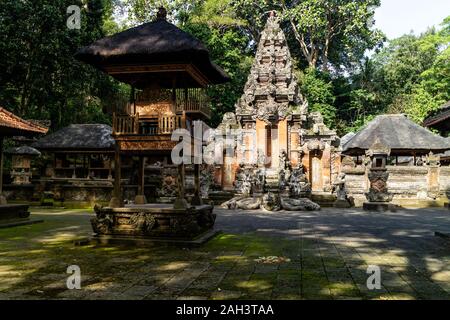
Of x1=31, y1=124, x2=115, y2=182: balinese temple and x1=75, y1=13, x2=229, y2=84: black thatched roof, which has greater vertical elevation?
x1=75, y1=13, x2=229, y2=84: black thatched roof

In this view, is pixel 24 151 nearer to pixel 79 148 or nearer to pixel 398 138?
pixel 79 148

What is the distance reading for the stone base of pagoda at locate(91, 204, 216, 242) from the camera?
898cm

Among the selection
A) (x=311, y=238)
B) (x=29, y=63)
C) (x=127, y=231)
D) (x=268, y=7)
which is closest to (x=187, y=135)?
(x=127, y=231)

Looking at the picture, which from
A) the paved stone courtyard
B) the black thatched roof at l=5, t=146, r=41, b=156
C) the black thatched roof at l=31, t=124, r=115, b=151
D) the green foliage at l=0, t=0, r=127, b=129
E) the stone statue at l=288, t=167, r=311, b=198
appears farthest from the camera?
the green foliage at l=0, t=0, r=127, b=129

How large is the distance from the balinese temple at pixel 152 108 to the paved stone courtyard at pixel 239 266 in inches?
30.5

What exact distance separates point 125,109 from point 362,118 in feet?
114

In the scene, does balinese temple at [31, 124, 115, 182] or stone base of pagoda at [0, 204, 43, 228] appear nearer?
stone base of pagoda at [0, 204, 43, 228]

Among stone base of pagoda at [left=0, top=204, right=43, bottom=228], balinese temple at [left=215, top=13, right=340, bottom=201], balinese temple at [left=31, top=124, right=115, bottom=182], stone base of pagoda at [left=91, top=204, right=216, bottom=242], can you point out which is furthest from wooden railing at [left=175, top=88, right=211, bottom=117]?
balinese temple at [left=31, top=124, right=115, bottom=182]

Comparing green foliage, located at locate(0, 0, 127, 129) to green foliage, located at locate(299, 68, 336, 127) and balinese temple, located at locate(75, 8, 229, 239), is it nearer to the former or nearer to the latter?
balinese temple, located at locate(75, 8, 229, 239)

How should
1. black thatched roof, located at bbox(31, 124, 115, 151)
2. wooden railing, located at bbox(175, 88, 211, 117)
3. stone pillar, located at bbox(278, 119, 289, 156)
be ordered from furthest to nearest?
1. stone pillar, located at bbox(278, 119, 289, 156)
2. black thatched roof, located at bbox(31, 124, 115, 151)
3. wooden railing, located at bbox(175, 88, 211, 117)

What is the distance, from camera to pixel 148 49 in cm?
913

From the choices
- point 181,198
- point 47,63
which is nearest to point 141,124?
point 181,198

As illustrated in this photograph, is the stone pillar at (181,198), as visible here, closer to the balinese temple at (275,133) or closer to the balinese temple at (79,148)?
the balinese temple at (275,133)

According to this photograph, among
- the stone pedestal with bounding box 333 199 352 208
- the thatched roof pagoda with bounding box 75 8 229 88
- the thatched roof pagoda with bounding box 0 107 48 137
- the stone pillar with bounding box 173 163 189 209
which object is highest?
the thatched roof pagoda with bounding box 75 8 229 88
